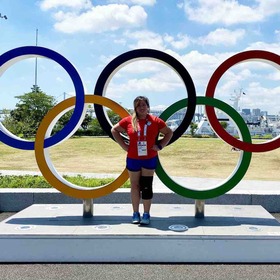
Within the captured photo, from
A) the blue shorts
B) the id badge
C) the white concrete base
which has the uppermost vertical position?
the id badge

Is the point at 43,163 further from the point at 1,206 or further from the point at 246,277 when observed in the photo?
the point at 246,277

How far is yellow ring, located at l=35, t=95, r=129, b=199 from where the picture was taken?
5.46 m

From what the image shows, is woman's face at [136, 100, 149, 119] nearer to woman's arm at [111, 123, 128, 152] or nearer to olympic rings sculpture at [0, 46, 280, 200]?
woman's arm at [111, 123, 128, 152]

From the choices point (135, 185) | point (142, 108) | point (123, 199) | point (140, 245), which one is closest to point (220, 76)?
point (142, 108)

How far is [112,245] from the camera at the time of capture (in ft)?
14.7

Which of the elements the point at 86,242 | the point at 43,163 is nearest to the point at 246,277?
the point at 86,242

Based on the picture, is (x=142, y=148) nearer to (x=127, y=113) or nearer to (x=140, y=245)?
(x=127, y=113)

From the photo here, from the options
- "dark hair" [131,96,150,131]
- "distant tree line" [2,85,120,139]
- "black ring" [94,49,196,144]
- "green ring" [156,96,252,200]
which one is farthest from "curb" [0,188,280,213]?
"distant tree line" [2,85,120,139]

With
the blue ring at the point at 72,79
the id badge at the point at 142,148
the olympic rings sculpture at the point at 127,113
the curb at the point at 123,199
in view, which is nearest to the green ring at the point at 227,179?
the olympic rings sculpture at the point at 127,113

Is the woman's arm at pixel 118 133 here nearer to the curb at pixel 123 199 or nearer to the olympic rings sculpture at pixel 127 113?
the olympic rings sculpture at pixel 127 113

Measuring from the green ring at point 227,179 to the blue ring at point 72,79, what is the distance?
48.3 inches

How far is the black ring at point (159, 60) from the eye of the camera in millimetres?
5488

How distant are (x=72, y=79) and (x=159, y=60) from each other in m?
1.29

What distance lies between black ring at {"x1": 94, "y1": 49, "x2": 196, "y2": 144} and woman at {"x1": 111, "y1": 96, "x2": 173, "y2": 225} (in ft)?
1.56
